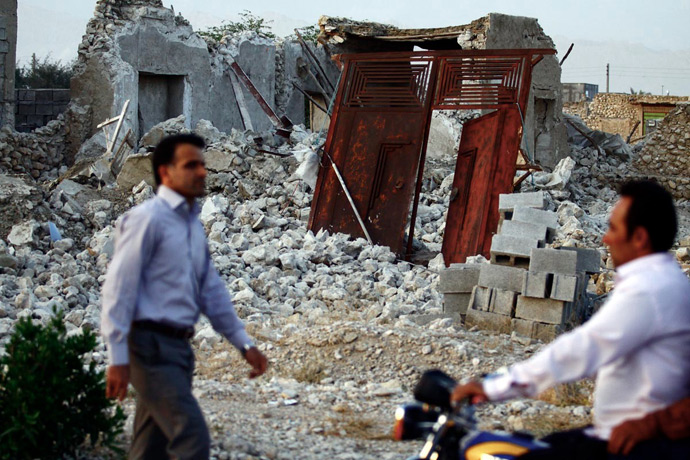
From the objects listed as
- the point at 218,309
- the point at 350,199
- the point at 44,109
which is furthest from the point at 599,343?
the point at 44,109

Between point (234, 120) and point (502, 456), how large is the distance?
17364 millimetres

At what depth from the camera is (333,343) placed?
6.95 metres

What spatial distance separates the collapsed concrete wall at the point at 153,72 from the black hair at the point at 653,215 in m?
15.2

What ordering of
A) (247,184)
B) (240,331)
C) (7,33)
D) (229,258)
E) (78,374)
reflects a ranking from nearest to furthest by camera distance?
(240,331), (78,374), (229,258), (247,184), (7,33)

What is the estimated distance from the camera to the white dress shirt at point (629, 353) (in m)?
2.30

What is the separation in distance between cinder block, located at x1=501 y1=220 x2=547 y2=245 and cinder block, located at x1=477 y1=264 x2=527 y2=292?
0.68m

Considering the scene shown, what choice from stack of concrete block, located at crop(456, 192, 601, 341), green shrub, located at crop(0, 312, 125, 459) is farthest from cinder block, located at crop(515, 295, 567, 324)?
green shrub, located at crop(0, 312, 125, 459)

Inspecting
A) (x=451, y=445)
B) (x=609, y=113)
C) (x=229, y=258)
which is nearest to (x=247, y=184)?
(x=229, y=258)

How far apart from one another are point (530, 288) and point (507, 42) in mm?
11207

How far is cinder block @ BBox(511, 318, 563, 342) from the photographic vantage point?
754 cm

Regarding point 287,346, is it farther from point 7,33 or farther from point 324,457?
point 7,33

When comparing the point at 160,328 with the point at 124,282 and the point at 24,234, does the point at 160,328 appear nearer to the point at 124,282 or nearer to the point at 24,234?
the point at 124,282

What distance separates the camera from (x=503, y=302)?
779 cm

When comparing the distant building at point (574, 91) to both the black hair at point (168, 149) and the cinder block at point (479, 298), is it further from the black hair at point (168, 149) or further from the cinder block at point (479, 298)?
the black hair at point (168, 149)
